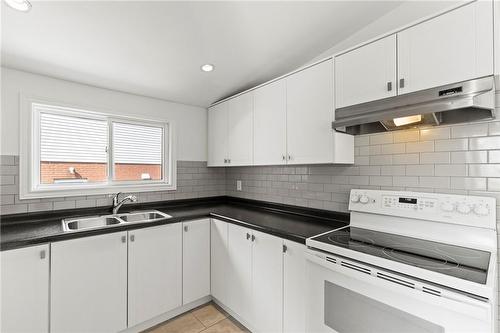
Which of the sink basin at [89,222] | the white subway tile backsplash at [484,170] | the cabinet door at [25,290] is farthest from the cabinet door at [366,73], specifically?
the cabinet door at [25,290]

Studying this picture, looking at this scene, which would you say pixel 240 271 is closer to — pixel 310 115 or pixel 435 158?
pixel 310 115

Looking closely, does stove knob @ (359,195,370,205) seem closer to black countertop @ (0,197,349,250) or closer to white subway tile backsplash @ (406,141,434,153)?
black countertop @ (0,197,349,250)

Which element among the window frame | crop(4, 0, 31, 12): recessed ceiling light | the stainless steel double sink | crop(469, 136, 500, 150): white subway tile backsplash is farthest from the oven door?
crop(4, 0, 31, 12): recessed ceiling light

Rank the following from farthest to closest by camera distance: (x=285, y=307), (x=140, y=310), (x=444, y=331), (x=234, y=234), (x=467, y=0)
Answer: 1. (x=234, y=234)
2. (x=140, y=310)
3. (x=285, y=307)
4. (x=467, y=0)
5. (x=444, y=331)

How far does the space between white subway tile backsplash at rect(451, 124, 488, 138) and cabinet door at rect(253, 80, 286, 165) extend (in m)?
1.14

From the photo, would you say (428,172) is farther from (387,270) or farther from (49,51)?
(49,51)

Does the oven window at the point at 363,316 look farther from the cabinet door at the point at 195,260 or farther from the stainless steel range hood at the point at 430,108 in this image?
the cabinet door at the point at 195,260

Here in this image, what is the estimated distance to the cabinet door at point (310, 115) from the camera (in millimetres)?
1771

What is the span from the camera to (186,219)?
222 cm

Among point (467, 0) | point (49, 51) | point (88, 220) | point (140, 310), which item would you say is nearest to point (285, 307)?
point (140, 310)

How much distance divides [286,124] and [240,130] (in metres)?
0.63

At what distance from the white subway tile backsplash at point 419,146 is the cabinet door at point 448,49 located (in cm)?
39

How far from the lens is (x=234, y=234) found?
2123 millimetres

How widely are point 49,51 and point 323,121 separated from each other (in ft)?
6.89
